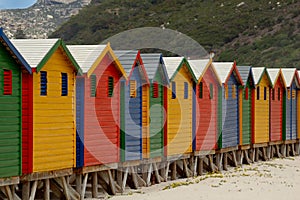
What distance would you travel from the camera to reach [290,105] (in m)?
42.5

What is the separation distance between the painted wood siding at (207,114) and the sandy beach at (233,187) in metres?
1.43

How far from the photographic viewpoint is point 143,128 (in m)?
26.9

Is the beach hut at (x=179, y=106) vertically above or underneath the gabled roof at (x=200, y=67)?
underneath

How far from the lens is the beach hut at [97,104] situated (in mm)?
22766

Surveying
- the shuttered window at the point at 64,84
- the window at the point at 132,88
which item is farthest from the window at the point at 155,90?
the shuttered window at the point at 64,84

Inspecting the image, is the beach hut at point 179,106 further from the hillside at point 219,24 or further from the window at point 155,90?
the hillside at point 219,24

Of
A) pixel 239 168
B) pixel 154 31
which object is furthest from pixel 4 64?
pixel 154 31

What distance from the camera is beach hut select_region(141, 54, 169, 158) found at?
27328 millimetres

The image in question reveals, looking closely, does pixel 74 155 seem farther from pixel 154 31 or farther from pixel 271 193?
pixel 154 31

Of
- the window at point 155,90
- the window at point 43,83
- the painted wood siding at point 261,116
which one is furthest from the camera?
the painted wood siding at point 261,116

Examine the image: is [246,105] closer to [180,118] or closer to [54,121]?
[180,118]

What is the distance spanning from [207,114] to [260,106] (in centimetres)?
649

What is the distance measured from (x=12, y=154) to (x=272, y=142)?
75.4 ft

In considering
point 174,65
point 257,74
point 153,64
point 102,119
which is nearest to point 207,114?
point 174,65
